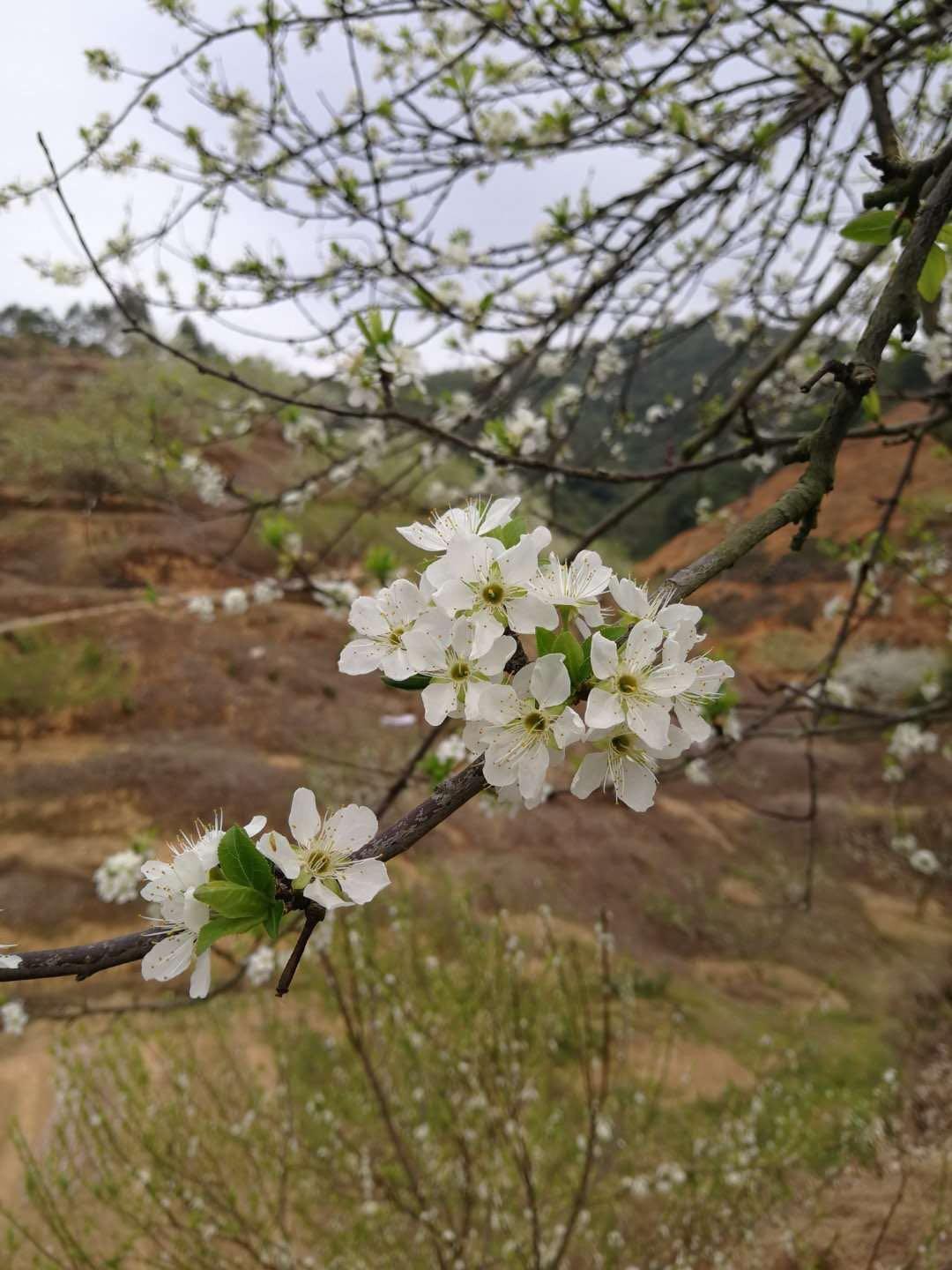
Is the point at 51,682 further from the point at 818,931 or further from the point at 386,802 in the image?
the point at 818,931

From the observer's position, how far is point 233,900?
21.8 inches

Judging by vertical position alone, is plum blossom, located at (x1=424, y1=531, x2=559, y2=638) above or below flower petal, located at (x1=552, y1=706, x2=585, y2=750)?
above

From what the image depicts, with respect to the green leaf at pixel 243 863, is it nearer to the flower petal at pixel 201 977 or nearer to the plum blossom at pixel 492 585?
the flower petal at pixel 201 977

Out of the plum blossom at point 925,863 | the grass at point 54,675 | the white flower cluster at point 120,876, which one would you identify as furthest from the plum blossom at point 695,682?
the grass at point 54,675

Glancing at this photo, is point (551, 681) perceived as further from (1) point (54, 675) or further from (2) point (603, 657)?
(1) point (54, 675)

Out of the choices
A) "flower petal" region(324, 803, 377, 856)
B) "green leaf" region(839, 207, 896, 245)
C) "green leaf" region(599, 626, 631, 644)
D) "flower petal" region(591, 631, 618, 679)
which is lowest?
"flower petal" region(324, 803, 377, 856)

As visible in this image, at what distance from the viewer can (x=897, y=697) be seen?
8305 mm

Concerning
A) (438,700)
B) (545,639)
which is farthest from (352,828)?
(545,639)

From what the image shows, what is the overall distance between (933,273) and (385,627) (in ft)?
3.04

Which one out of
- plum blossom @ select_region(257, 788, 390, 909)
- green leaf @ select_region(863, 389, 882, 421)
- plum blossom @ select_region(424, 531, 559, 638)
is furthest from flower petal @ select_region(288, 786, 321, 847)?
green leaf @ select_region(863, 389, 882, 421)

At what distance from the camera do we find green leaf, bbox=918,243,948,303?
944 mm

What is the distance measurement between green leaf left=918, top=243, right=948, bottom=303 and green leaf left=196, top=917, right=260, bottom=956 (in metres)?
1.09

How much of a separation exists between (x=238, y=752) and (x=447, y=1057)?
4942 millimetres

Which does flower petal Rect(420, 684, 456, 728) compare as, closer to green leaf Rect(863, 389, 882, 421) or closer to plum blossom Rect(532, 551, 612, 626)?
plum blossom Rect(532, 551, 612, 626)
